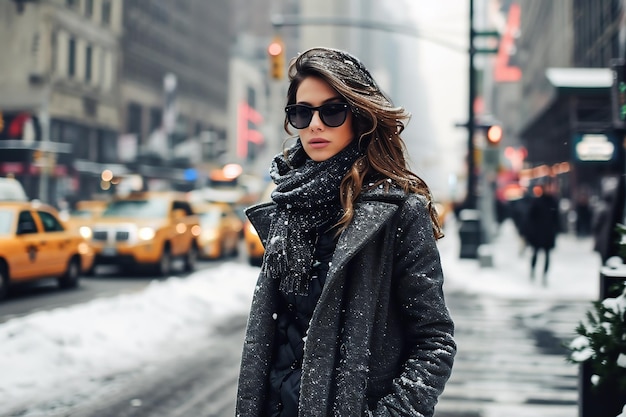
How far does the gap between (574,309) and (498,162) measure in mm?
8697

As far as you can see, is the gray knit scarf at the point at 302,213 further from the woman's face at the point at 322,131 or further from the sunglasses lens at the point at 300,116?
the sunglasses lens at the point at 300,116

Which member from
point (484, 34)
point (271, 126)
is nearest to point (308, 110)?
point (484, 34)

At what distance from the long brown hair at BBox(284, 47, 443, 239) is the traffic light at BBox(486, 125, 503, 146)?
18.4 m

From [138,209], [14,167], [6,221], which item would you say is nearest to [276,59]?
[138,209]

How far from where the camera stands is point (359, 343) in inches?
91.4

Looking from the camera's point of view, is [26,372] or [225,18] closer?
[26,372]

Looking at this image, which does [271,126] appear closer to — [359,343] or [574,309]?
[574,309]

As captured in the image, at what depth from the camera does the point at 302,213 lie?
252 centimetres

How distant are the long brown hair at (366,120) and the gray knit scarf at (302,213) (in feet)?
0.16

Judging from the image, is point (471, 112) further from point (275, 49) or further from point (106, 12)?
point (106, 12)

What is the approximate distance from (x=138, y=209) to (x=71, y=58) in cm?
2362

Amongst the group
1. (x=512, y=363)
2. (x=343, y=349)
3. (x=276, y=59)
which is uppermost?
(x=276, y=59)

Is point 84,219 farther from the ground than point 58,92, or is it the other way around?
point 58,92

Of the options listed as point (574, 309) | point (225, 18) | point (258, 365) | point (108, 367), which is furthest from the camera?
point (225, 18)
